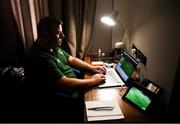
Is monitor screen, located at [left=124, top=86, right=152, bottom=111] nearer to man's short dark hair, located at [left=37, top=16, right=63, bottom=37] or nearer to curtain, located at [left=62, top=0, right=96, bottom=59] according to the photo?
man's short dark hair, located at [left=37, top=16, right=63, bottom=37]

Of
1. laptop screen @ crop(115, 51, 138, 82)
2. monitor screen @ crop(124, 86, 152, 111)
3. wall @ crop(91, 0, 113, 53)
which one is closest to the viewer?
monitor screen @ crop(124, 86, 152, 111)

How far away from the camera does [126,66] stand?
1.94m

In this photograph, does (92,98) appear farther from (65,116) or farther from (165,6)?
(165,6)

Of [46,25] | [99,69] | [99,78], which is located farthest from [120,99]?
[46,25]

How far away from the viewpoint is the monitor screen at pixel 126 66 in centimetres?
183

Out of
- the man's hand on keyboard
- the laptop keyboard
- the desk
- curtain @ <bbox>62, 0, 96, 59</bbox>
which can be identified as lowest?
the desk

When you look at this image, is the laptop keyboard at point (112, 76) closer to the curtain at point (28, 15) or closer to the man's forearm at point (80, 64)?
the man's forearm at point (80, 64)

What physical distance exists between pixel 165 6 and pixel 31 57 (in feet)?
3.67

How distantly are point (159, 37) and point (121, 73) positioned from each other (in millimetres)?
569

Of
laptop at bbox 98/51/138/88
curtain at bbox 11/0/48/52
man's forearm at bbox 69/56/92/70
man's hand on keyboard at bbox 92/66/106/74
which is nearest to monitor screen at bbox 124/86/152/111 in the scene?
laptop at bbox 98/51/138/88

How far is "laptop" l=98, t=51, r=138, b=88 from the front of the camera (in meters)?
1.84

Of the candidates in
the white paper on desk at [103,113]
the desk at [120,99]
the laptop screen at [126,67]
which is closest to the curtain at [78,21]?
the laptop screen at [126,67]

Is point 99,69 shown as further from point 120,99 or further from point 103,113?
point 103,113

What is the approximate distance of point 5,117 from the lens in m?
2.20
